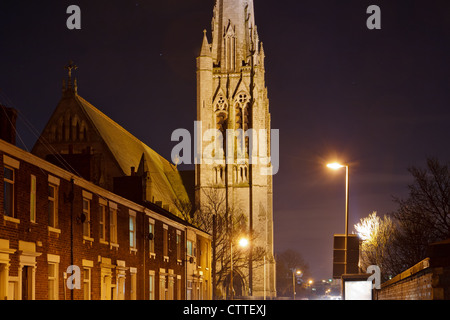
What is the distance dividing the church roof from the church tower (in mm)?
5839

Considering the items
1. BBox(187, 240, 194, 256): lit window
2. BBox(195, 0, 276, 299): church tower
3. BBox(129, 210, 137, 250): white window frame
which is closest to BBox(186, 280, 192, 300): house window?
BBox(187, 240, 194, 256): lit window

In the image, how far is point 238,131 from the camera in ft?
331

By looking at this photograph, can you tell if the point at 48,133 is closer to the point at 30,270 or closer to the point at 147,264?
the point at 147,264

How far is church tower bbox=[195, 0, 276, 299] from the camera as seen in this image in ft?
322

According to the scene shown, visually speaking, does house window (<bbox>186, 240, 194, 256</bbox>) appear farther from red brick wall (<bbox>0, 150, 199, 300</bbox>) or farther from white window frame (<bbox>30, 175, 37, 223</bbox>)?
white window frame (<bbox>30, 175, 37, 223</bbox>)

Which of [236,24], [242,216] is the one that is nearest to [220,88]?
[236,24]

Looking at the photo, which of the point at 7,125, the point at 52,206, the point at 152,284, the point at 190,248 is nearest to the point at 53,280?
the point at 52,206

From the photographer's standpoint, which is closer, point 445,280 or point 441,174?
point 445,280

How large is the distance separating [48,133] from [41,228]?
177 ft

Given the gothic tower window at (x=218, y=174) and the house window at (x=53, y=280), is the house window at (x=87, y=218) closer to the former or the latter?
the house window at (x=53, y=280)

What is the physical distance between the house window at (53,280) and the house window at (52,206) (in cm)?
134

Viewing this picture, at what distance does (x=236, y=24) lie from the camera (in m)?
104

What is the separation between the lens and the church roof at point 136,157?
7738 cm

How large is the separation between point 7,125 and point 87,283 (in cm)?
776
